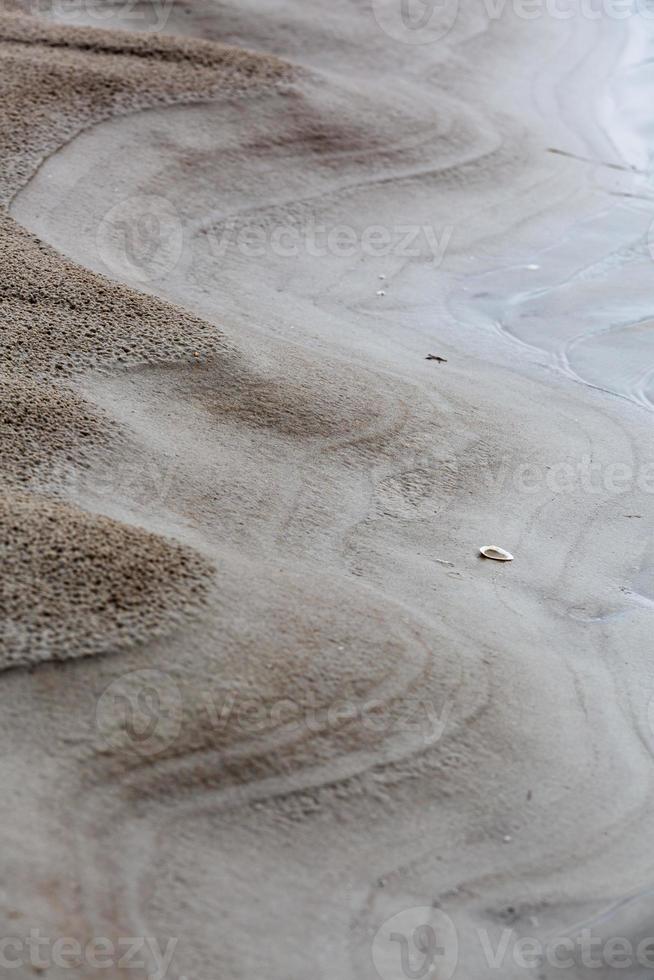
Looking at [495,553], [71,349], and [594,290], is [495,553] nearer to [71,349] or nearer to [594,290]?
[71,349]

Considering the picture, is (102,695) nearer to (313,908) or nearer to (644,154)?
(313,908)

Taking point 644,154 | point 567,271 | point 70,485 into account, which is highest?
point 644,154

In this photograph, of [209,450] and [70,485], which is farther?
[209,450]

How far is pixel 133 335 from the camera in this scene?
2.62 metres

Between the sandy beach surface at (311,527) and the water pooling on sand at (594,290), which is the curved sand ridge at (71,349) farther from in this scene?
the water pooling on sand at (594,290)

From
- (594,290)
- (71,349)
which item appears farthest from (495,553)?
(594,290)

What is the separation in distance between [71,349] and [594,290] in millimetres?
1666

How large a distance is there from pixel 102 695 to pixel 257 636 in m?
0.27

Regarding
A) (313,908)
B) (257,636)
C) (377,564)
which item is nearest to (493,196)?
(377,564)

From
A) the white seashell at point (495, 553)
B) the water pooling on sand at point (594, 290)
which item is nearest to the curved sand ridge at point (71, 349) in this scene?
the white seashell at point (495, 553)

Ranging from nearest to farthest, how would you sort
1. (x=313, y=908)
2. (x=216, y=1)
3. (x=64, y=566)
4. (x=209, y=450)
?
Answer: 1. (x=313, y=908)
2. (x=64, y=566)
3. (x=209, y=450)
4. (x=216, y=1)

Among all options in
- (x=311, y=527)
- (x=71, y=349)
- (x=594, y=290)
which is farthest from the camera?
(x=594, y=290)

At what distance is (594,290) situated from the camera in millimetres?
3420

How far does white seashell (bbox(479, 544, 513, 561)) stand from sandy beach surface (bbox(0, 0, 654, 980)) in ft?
0.09
